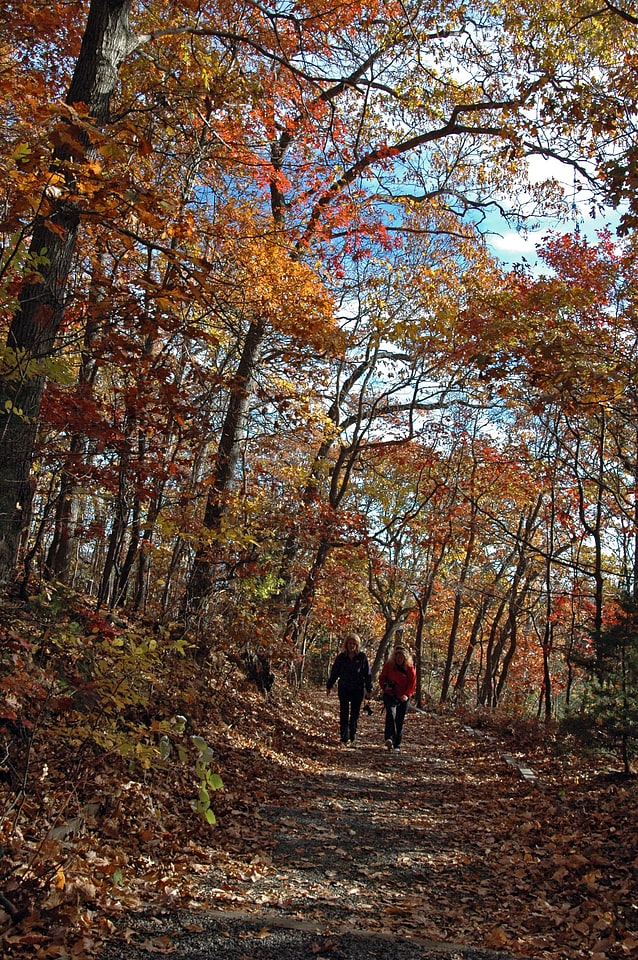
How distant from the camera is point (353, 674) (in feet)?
34.4

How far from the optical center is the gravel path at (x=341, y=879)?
370cm

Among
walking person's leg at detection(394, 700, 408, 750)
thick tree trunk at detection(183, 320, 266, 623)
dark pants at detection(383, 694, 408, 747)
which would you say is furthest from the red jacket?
thick tree trunk at detection(183, 320, 266, 623)

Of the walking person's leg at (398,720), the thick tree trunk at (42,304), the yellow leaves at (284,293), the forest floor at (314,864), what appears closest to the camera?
the forest floor at (314,864)

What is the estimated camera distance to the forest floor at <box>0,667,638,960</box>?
3629 millimetres

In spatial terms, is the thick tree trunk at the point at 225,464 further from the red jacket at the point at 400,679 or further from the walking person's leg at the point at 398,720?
the walking person's leg at the point at 398,720

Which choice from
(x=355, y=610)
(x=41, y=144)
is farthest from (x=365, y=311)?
(x=355, y=610)

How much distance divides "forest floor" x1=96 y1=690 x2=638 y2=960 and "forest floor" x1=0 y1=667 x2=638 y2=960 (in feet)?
0.06

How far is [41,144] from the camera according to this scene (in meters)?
3.75

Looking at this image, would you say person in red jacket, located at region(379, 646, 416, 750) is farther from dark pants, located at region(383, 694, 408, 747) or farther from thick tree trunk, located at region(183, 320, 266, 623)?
thick tree trunk, located at region(183, 320, 266, 623)

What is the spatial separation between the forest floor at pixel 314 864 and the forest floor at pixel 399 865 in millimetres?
19

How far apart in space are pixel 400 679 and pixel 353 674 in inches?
29.8

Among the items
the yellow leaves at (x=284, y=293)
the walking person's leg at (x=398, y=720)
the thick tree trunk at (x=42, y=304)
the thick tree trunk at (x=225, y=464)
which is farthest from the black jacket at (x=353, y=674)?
the thick tree trunk at (x=42, y=304)

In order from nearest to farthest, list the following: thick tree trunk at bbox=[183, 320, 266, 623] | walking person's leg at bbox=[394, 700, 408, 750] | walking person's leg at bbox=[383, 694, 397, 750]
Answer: thick tree trunk at bbox=[183, 320, 266, 623]
walking person's leg at bbox=[383, 694, 397, 750]
walking person's leg at bbox=[394, 700, 408, 750]

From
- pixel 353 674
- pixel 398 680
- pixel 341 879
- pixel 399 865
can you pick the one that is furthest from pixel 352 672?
pixel 341 879
